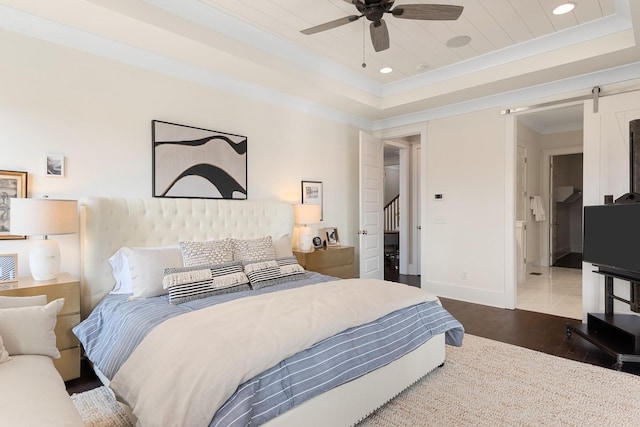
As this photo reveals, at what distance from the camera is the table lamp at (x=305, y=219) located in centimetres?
435

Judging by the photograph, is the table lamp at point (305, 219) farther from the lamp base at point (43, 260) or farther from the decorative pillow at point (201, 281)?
the lamp base at point (43, 260)

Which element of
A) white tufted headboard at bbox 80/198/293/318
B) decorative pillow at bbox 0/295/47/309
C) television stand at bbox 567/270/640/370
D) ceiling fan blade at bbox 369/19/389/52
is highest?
ceiling fan blade at bbox 369/19/389/52

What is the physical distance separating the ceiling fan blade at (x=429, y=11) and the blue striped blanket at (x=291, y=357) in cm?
213

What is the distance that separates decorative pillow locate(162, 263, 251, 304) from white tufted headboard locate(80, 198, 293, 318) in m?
0.68

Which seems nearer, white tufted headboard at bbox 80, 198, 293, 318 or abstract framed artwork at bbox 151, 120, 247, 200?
white tufted headboard at bbox 80, 198, 293, 318

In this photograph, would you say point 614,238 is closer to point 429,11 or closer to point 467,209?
point 467,209

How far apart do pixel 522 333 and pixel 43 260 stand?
440cm

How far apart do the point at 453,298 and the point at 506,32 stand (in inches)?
135

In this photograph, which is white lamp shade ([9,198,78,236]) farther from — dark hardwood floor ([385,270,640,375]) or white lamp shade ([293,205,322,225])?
dark hardwood floor ([385,270,640,375])

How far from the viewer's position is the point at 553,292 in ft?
17.2

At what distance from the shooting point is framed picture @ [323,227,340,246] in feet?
16.2

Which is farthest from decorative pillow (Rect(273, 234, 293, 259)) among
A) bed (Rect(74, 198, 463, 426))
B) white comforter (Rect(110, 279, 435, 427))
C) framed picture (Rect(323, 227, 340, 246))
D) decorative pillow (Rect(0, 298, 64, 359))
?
decorative pillow (Rect(0, 298, 64, 359))

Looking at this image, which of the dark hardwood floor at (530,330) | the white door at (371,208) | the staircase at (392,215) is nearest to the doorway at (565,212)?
the staircase at (392,215)

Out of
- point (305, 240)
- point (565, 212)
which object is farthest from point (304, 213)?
point (565, 212)
